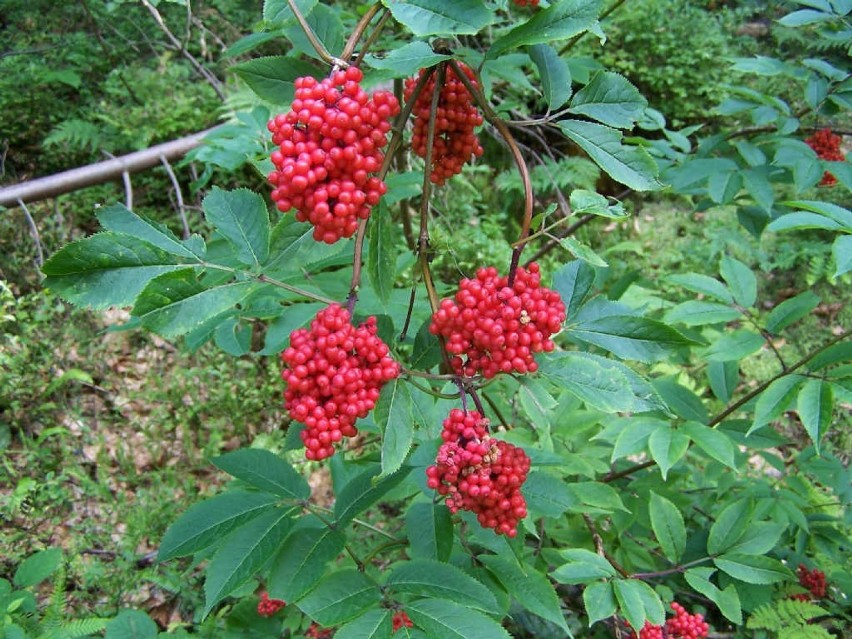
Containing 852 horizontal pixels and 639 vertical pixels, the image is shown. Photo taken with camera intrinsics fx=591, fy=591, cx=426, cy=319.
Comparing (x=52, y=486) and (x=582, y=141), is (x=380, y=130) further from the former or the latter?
(x=52, y=486)

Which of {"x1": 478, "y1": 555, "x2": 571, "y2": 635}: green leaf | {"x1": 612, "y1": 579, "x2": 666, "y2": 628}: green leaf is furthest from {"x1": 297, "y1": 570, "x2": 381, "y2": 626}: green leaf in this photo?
{"x1": 612, "y1": 579, "x2": 666, "y2": 628}: green leaf

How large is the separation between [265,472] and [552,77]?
119 centimetres

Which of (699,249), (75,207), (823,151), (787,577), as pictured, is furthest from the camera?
(699,249)

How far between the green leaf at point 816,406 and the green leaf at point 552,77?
1161 mm

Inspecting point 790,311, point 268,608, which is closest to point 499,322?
point 790,311

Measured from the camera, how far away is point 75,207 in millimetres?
4844

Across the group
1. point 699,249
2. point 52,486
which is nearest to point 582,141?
point 52,486

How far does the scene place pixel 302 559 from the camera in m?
1.38

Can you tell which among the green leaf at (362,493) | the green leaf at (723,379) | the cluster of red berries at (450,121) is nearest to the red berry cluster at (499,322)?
the cluster of red berries at (450,121)

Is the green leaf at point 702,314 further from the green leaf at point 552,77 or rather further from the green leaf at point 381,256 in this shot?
the green leaf at point 381,256

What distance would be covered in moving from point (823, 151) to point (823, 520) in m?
1.70

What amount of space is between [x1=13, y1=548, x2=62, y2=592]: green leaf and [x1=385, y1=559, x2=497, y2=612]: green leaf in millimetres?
1808

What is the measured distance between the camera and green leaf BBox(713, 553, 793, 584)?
1904 mm

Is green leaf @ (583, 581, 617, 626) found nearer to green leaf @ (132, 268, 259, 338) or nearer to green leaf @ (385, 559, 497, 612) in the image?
green leaf @ (385, 559, 497, 612)
